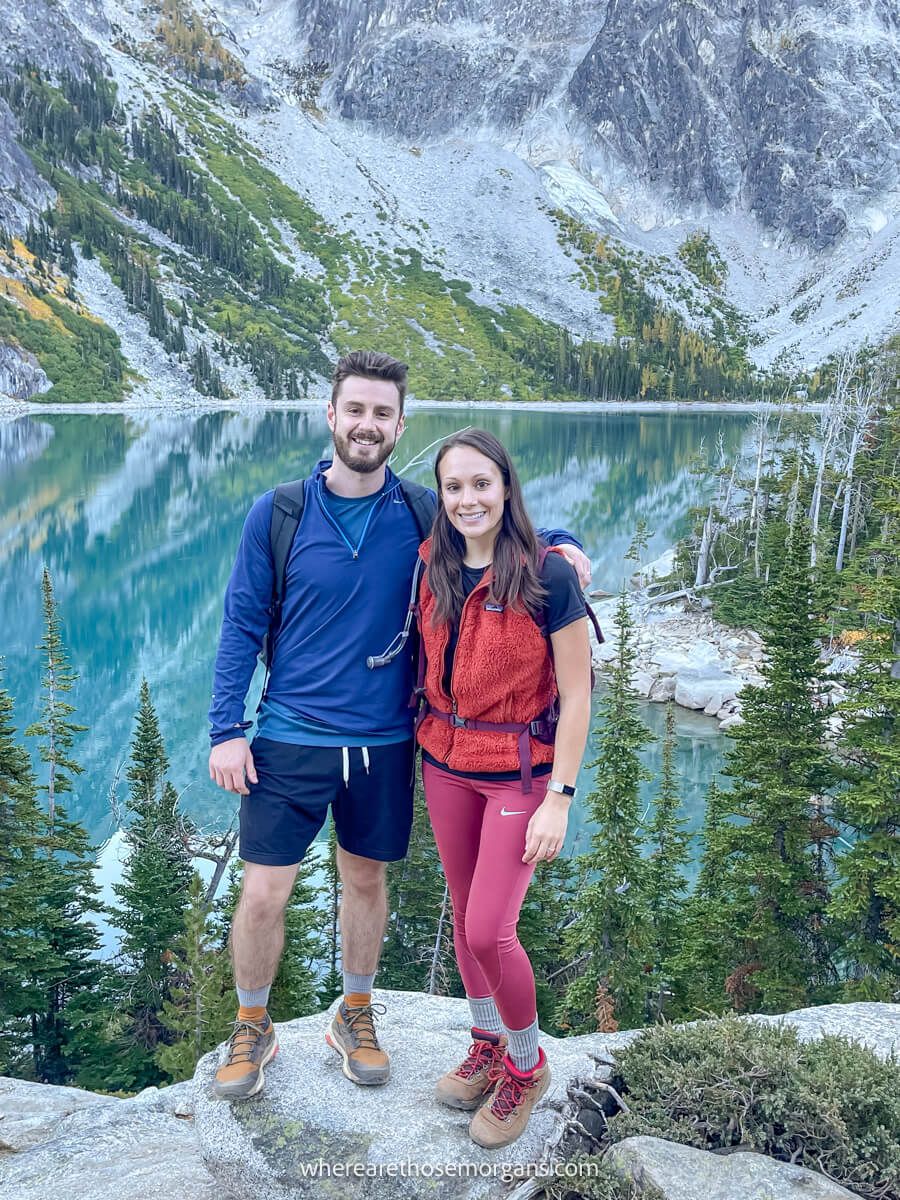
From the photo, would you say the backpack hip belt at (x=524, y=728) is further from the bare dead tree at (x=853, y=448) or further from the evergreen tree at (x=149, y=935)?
the bare dead tree at (x=853, y=448)

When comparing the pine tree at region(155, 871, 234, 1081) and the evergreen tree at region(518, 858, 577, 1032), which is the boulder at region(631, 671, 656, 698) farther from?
the pine tree at region(155, 871, 234, 1081)

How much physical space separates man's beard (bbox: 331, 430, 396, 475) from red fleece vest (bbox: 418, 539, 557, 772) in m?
0.88

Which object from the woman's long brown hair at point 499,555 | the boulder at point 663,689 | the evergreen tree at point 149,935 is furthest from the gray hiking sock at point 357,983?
the boulder at point 663,689

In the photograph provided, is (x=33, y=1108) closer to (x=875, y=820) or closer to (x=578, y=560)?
(x=578, y=560)

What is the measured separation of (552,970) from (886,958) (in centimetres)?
795

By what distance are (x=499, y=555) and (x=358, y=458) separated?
1.00 metres

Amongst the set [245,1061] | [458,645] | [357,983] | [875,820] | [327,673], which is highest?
[458,645]

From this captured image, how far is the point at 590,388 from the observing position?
540 feet

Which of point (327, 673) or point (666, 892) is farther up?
point (327, 673)

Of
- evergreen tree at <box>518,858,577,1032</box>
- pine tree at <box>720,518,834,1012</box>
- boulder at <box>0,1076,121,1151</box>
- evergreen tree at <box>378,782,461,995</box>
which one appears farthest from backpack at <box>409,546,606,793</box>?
evergreen tree at <box>378,782,461,995</box>

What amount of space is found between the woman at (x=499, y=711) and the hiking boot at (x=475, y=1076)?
0.21 m

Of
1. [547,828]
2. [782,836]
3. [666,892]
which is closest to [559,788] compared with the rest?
[547,828]

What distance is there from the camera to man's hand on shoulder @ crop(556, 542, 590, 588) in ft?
14.0

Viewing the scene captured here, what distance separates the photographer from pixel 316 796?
184 inches
